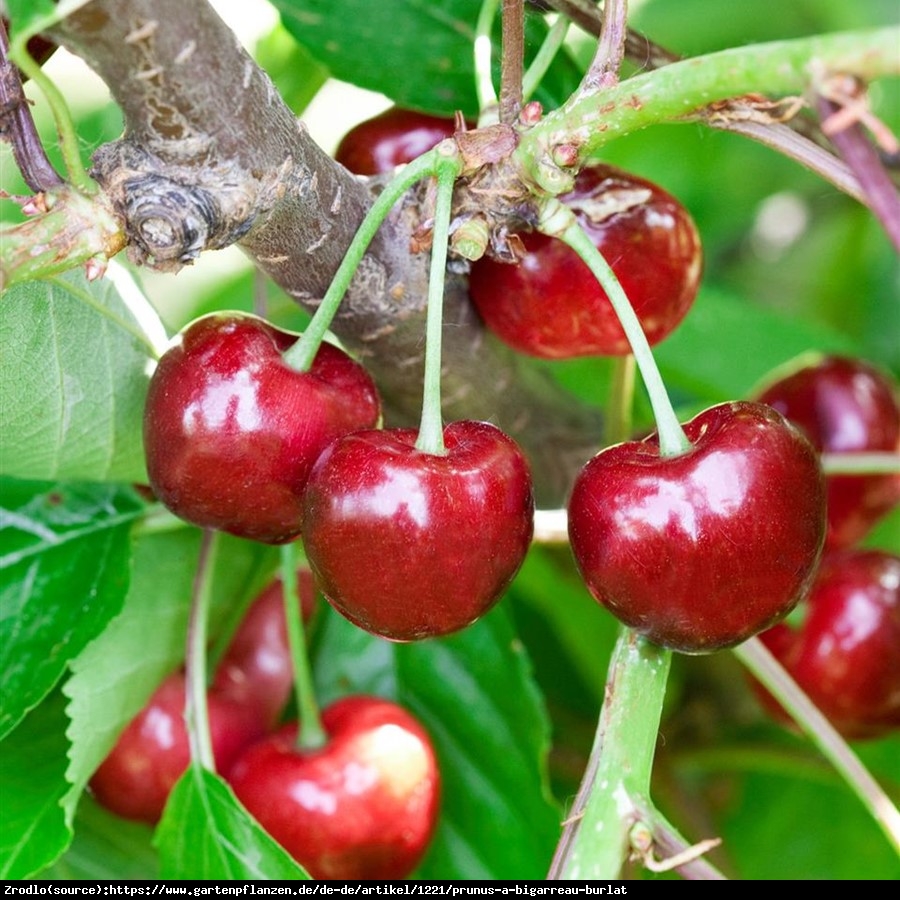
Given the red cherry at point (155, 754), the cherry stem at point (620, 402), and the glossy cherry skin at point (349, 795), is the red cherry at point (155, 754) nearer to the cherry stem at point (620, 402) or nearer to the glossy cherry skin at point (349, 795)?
the glossy cherry skin at point (349, 795)

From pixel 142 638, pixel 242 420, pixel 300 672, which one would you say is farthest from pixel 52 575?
pixel 242 420

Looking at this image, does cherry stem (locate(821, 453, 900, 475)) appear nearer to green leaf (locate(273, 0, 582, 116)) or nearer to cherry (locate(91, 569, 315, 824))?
green leaf (locate(273, 0, 582, 116))

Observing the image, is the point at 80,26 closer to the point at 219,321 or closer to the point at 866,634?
the point at 219,321

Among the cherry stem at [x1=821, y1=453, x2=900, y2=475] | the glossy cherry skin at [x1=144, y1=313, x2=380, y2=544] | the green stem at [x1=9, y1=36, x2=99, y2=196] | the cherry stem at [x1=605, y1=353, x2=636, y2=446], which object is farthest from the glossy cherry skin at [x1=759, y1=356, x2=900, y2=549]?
the green stem at [x1=9, y1=36, x2=99, y2=196]

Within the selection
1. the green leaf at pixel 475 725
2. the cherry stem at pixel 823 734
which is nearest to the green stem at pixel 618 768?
the cherry stem at pixel 823 734

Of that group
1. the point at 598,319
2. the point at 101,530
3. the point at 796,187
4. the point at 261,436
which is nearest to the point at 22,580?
the point at 101,530

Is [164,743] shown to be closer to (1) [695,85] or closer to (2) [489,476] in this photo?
(2) [489,476]
